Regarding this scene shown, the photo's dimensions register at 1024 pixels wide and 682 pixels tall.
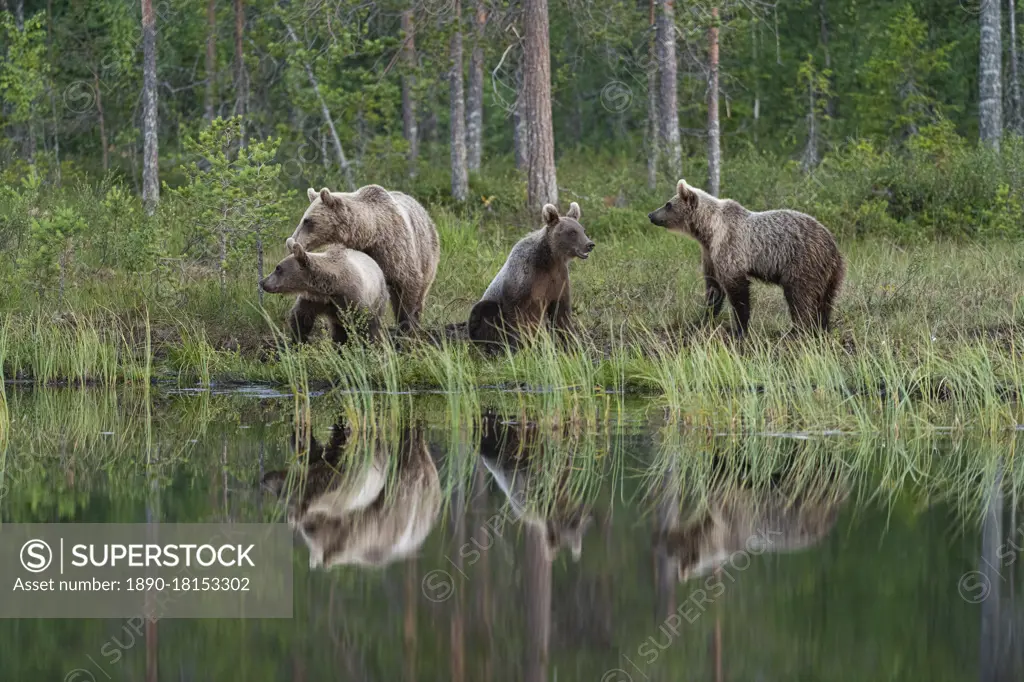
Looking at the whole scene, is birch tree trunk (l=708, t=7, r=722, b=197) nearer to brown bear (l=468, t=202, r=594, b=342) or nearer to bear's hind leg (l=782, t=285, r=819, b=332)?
bear's hind leg (l=782, t=285, r=819, b=332)

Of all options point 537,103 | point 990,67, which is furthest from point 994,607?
point 990,67

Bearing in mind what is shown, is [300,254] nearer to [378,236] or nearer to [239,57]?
[378,236]

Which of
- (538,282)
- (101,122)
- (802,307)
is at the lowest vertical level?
(802,307)

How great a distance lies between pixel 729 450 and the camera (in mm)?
8688

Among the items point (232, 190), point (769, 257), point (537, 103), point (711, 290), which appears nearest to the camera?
point (769, 257)

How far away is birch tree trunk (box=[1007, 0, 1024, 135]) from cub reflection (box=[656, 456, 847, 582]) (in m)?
20.8

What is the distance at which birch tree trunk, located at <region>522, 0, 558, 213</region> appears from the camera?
1689cm

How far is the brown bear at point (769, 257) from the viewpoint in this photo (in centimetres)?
1125

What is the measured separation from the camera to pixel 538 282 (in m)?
11.0

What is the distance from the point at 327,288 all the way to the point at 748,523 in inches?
198

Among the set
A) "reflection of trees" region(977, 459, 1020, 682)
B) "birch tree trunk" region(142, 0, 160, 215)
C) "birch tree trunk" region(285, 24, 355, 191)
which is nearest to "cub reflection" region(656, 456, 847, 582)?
"reflection of trees" region(977, 459, 1020, 682)

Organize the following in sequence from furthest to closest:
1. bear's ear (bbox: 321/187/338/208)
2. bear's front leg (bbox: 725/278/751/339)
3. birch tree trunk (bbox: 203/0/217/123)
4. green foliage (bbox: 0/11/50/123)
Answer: birch tree trunk (bbox: 203/0/217/123) → green foliage (bbox: 0/11/50/123) → bear's ear (bbox: 321/187/338/208) → bear's front leg (bbox: 725/278/751/339)

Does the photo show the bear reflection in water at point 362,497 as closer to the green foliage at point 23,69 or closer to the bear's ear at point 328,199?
the bear's ear at point 328,199

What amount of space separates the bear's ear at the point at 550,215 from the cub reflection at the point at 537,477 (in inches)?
74.9
